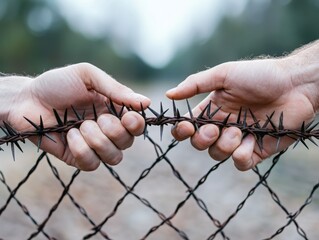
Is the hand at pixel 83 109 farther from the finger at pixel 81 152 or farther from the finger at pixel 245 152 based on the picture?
the finger at pixel 245 152

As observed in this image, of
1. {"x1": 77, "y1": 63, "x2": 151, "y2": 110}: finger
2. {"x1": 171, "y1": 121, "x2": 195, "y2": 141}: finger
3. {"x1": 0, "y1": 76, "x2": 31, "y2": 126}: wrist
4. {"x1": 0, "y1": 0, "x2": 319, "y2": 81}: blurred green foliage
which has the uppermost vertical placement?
{"x1": 0, "y1": 0, "x2": 319, "y2": 81}: blurred green foliage

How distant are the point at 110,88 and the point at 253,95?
0.40 meters

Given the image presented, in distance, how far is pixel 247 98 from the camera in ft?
4.34

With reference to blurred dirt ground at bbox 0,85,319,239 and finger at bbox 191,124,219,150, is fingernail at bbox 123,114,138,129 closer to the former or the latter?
finger at bbox 191,124,219,150

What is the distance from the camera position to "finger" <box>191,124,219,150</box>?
1121mm

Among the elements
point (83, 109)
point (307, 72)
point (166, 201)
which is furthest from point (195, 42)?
point (83, 109)

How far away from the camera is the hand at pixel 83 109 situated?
3.73 feet

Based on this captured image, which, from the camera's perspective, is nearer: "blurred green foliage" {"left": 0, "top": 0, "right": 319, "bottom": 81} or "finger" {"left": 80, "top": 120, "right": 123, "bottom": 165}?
"finger" {"left": 80, "top": 120, "right": 123, "bottom": 165}

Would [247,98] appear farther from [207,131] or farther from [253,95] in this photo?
[207,131]

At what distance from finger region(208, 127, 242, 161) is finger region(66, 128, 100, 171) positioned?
11.5 inches

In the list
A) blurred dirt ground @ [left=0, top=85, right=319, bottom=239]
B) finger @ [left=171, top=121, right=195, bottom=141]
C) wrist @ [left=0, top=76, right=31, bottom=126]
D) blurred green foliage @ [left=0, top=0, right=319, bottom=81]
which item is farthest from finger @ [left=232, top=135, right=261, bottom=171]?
blurred green foliage @ [left=0, top=0, right=319, bottom=81]

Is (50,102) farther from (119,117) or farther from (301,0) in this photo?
(301,0)

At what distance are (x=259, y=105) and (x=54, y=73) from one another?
22.1 inches

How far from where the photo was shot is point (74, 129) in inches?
44.8
